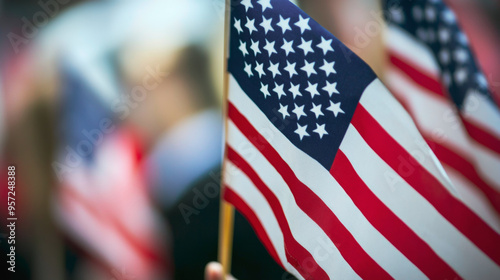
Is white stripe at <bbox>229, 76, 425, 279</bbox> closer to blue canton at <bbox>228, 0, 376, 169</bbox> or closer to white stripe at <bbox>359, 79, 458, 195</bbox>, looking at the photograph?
blue canton at <bbox>228, 0, 376, 169</bbox>

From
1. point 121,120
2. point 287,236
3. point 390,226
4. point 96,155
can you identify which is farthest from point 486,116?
point 96,155

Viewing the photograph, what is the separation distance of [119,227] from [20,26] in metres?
1.77

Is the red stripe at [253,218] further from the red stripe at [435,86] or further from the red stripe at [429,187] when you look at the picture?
the red stripe at [435,86]

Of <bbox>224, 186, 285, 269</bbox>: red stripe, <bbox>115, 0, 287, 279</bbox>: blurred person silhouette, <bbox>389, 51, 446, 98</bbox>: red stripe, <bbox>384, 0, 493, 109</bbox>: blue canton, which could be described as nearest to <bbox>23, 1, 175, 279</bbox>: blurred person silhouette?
<bbox>115, 0, 287, 279</bbox>: blurred person silhouette

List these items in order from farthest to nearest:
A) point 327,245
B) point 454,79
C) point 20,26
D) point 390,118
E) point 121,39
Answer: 1. point 121,39
2. point 20,26
3. point 454,79
4. point 327,245
5. point 390,118

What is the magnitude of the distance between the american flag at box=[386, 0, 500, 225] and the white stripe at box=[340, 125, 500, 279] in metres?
0.12

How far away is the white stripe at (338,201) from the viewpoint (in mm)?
1495

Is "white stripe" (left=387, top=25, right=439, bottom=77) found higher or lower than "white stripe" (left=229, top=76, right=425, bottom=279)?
higher

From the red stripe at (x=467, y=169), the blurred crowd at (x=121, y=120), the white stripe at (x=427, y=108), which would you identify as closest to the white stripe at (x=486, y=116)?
the red stripe at (x=467, y=169)

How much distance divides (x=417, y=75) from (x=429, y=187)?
1.75 meters

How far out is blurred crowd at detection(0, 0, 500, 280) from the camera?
328cm

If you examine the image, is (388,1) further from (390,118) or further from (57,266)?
(57,266)

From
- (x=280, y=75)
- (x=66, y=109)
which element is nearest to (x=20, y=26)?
(x=66, y=109)

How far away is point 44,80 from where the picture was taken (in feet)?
10.8
